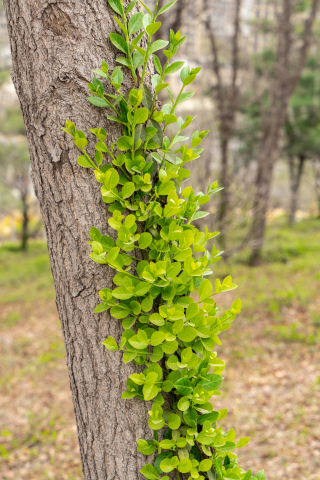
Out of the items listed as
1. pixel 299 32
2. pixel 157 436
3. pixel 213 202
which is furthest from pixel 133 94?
pixel 299 32

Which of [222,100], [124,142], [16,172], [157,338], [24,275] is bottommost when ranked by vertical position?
[157,338]

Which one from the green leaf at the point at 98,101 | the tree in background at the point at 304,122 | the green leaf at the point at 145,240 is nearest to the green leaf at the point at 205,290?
the green leaf at the point at 145,240

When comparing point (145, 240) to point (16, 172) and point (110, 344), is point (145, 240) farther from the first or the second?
point (16, 172)

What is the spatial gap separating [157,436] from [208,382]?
0.23 meters

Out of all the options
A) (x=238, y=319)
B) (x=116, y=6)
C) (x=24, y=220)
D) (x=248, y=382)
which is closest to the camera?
(x=116, y=6)

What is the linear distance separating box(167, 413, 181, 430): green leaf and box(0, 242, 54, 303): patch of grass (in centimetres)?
835

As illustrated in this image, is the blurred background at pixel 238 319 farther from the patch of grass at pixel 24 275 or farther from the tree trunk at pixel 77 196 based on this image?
the tree trunk at pixel 77 196

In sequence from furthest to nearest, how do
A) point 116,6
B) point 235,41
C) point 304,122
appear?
point 304,122, point 235,41, point 116,6

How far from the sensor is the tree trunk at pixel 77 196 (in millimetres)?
995

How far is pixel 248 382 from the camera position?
14.4 feet

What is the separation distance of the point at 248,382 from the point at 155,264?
395 centimetres

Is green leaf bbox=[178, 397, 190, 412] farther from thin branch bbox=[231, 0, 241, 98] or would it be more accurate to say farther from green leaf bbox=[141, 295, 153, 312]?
thin branch bbox=[231, 0, 241, 98]

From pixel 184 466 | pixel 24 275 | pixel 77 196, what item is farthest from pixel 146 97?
pixel 24 275

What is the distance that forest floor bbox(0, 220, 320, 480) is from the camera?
3.35 m
